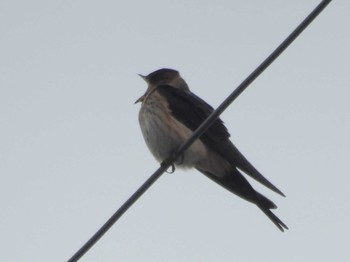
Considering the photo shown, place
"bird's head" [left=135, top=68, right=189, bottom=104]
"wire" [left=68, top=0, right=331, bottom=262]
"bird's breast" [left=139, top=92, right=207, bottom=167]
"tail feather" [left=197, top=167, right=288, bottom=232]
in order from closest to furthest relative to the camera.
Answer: "wire" [left=68, top=0, right=331, bottom=262] → "tail feather" [left=197, top=167, right=288, bottom=232] → "bird's breast" [left=139, top=92, right=207, bottom=167] → "bird's head" [left=135, top=68, right=189, bottom=104]

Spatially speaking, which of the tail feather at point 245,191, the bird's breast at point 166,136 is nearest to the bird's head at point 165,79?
the bird's breast at point 166,136

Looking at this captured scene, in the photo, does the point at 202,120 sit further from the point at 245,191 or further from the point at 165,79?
the point at 165,79

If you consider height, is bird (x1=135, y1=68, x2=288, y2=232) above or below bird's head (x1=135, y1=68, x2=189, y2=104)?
below

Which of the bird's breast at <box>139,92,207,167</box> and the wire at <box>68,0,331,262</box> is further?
→ the bird's breast at <box>139,92,207,167</box>

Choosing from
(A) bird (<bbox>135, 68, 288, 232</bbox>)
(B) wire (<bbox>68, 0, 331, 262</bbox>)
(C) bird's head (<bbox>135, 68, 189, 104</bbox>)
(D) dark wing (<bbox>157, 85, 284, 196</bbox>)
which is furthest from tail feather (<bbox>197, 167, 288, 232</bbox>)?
(B) wire (<bbox>68, 0, 331, 262</bbox>)

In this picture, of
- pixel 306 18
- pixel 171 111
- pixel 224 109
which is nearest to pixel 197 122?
pixel 171 111

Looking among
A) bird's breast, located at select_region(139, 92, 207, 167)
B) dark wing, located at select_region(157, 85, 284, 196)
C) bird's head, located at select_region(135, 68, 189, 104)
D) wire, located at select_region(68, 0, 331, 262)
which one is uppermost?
bird's head, located at select_region(135, 68, 189, 104)

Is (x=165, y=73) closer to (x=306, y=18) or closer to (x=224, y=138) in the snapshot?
(x=224, y=138)

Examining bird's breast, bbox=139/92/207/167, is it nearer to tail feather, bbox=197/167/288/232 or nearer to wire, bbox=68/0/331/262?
tail feather, bbox=197/167/288/232

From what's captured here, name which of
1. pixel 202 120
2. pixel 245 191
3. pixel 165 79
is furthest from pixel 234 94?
pixel 165 79
